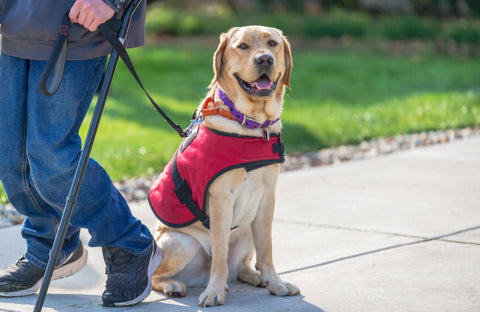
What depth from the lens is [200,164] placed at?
153 inches

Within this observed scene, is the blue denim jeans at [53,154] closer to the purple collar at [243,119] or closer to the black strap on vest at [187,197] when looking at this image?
the black strap on vest at [187,197]

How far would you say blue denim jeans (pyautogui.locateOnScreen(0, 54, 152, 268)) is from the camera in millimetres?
3598

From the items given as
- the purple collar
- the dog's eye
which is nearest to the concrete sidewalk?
the purple collar

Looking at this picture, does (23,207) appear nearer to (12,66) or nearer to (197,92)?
(12,66)

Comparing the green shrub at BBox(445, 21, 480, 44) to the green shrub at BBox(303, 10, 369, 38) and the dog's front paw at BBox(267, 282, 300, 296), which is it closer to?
the green shrub at BBox(303, 10, 369, 38)

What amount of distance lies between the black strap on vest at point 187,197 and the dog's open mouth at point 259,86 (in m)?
0.54

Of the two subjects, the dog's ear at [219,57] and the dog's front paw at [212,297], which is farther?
the dog's ear at [219,57]

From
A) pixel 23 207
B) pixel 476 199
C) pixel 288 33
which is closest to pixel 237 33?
pixel 23 207

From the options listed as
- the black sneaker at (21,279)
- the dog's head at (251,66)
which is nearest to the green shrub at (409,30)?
the dog's head at (251,66)

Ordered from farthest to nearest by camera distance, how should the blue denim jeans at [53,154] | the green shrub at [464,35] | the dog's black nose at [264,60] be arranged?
the green shrub at [464,35] → the dog's black nose at [264,60] → the blue denim jeans at [53,154]

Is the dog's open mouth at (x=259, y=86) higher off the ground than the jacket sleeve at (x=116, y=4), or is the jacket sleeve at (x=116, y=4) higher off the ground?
the jacket sleeve at (x=116, y=4)

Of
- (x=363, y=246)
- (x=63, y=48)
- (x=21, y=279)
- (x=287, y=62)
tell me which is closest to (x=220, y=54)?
(x=287, y=62)

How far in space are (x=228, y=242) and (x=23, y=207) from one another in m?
1.01

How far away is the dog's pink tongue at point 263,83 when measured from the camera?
3.90 metres
